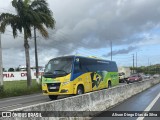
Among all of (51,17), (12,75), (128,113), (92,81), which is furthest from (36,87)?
(12,75)

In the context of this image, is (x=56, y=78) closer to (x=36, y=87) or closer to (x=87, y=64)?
(x=87, y=64)

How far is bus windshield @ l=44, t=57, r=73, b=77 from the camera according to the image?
20.8m

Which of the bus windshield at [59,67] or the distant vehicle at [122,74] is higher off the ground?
the bus windshield at [59,67]

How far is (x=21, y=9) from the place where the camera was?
3666 centimetres

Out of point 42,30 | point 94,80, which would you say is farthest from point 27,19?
point 94,80

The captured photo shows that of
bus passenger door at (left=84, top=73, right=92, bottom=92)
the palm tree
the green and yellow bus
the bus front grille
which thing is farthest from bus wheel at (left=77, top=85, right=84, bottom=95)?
the palm tree

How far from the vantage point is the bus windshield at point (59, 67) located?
2083 cm

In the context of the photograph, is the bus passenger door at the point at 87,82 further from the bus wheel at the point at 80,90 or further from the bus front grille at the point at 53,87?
the bus front grille at the point at 53,87

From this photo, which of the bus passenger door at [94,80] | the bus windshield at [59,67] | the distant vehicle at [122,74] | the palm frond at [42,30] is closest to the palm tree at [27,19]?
the palm frond at [42,30]

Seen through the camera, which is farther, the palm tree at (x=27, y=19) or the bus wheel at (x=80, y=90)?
the palm tree at (x=27, y=19)

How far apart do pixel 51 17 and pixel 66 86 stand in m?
18.6

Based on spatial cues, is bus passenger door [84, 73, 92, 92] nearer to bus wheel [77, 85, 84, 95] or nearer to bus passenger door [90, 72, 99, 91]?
bus wheel [77, 85, 84, 95]

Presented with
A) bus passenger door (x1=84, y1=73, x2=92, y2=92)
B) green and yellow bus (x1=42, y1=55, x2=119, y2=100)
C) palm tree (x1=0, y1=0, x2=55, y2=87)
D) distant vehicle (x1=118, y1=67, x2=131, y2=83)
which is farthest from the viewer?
distant vehicle (x1=118, y1=67, x2=131, y2=83)

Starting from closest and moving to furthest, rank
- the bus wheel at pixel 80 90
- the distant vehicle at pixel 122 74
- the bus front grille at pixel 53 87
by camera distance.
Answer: the bus front grille at pixel 53 87 → the bus wheel at pixel 80 90 → the distant vehicle at pixel 122 74
